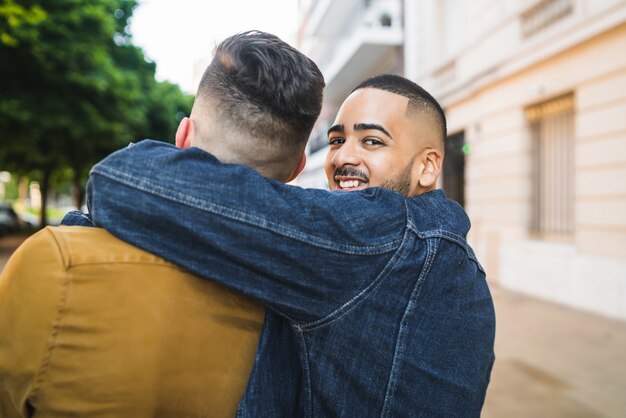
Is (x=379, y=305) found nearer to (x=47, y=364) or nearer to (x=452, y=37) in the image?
(x=47, y=364)

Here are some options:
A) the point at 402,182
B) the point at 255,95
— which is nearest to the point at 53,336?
the point at 255,95

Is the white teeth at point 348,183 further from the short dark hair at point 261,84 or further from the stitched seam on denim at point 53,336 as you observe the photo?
the stitched seam on denim at point 53,336

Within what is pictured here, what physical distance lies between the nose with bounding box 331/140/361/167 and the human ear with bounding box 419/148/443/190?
0.24m


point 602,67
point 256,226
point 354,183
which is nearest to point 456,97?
point 602,67

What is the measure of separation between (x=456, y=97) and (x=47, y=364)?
11251mm

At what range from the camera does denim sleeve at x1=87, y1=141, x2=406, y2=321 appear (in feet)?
3.62

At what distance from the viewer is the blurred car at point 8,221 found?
2380cm

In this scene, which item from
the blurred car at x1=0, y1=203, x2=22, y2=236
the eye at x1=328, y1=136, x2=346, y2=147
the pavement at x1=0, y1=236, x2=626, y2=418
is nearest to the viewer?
the eye at x1=328, y1=136, x2=346, y2=147

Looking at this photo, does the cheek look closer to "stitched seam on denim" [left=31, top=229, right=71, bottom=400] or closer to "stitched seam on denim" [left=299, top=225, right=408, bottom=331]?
"stitched seam on denim" [left=299, top=225, right=408, bottom=331]

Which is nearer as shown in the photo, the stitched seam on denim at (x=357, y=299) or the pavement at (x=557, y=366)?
the stitched seam on denim at (x=357, y=299)

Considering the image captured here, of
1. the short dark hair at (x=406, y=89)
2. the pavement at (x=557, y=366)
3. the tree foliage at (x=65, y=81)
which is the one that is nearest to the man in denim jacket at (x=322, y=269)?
the short dark hair at (x=406, y=89)

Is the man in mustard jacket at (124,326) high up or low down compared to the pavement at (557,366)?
up

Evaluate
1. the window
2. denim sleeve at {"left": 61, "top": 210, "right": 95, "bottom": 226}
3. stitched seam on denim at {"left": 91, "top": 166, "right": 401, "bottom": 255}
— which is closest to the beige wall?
the window

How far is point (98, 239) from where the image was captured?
1.10 m
